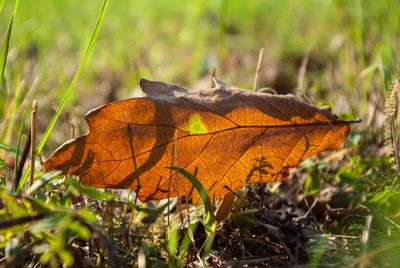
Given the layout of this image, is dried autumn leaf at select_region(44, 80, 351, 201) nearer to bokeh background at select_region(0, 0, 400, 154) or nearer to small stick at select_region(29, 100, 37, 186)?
small stick at select_region(29, 100, 37, 186)

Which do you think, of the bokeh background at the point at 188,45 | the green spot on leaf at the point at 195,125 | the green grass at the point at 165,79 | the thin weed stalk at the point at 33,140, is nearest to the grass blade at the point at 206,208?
the green grass at the point at 165,79

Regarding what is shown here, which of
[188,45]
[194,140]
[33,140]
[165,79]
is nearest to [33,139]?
[33,140]

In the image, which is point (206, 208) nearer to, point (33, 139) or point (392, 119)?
point (33, 139)

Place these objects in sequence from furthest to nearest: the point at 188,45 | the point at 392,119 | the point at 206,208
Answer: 1. the point at 188,45
2. the point at 392,119
3. the point at 206,208

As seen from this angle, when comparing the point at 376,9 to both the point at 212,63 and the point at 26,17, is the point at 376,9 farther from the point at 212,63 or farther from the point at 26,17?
the point at 26,17

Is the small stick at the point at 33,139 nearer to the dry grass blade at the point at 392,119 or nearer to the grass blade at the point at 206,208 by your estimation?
the grass blade at the point at 206,208

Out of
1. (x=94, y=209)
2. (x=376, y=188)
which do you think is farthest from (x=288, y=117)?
(x=94, y=209)
